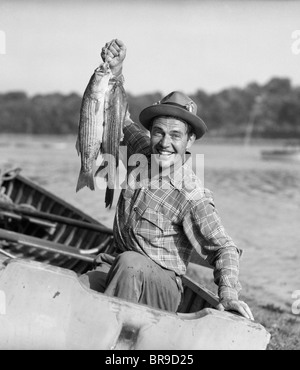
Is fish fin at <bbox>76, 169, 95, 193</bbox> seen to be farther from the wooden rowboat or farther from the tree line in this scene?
the tree line

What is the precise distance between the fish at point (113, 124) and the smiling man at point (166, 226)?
173mm

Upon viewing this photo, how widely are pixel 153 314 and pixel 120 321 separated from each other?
0.64 feet

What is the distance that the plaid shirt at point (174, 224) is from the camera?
348 cm

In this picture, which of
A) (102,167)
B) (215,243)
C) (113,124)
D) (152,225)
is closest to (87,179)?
(102,167)

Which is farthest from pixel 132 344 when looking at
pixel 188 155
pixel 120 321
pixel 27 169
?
pixel 27 169

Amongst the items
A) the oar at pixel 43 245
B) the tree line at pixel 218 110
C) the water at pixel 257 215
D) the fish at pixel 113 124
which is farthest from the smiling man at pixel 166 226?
the tree line at pixel 218 110

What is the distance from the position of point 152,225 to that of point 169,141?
573 millimetres

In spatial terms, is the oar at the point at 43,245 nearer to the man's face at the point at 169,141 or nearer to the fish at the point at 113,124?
the fish at the point at 113,124

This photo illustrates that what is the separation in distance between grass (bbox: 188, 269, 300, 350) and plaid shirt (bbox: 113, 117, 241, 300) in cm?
205

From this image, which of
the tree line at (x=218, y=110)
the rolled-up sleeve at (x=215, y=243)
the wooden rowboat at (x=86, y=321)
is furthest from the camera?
the tree line at (x=218, y=110)

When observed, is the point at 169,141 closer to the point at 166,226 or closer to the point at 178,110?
the point at 178,110

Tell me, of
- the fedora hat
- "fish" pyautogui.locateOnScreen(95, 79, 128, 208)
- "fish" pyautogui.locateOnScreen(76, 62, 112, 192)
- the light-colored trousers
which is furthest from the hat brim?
the light-colored trousers

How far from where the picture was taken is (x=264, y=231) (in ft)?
43.8
